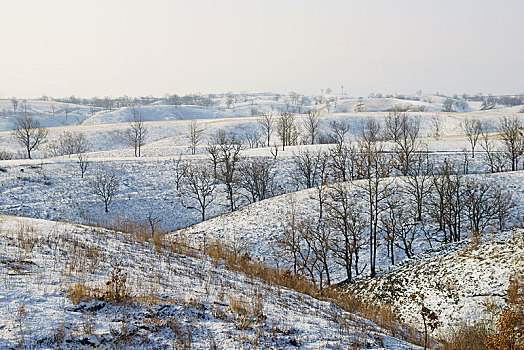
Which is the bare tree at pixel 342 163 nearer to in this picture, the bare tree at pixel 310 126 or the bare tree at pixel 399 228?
the bare tree at pixel 399 228

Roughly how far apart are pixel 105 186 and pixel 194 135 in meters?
31.9

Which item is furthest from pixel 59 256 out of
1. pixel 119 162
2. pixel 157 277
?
pixel 119 162

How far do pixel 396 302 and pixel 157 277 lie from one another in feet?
44.0

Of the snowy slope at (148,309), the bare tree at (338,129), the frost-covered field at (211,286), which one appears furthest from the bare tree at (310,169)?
the snowy slope at (148,309)

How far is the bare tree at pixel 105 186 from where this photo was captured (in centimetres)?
4722

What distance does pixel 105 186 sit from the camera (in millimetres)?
51531

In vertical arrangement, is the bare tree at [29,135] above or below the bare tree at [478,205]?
above

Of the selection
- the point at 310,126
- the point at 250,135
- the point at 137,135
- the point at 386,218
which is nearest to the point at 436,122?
the point at 310,126

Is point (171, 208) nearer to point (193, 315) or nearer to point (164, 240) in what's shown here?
point (164, 240)

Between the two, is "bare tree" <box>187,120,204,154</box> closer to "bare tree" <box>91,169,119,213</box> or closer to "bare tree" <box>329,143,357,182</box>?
"bare tree" <box>91,169,119,213</box>

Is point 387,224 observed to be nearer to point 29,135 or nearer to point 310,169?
point 310,169

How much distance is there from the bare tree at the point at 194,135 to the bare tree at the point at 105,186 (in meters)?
22.6

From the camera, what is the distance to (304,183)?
2164 inches

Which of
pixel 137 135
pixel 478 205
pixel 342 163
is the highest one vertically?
pixel 137 135
